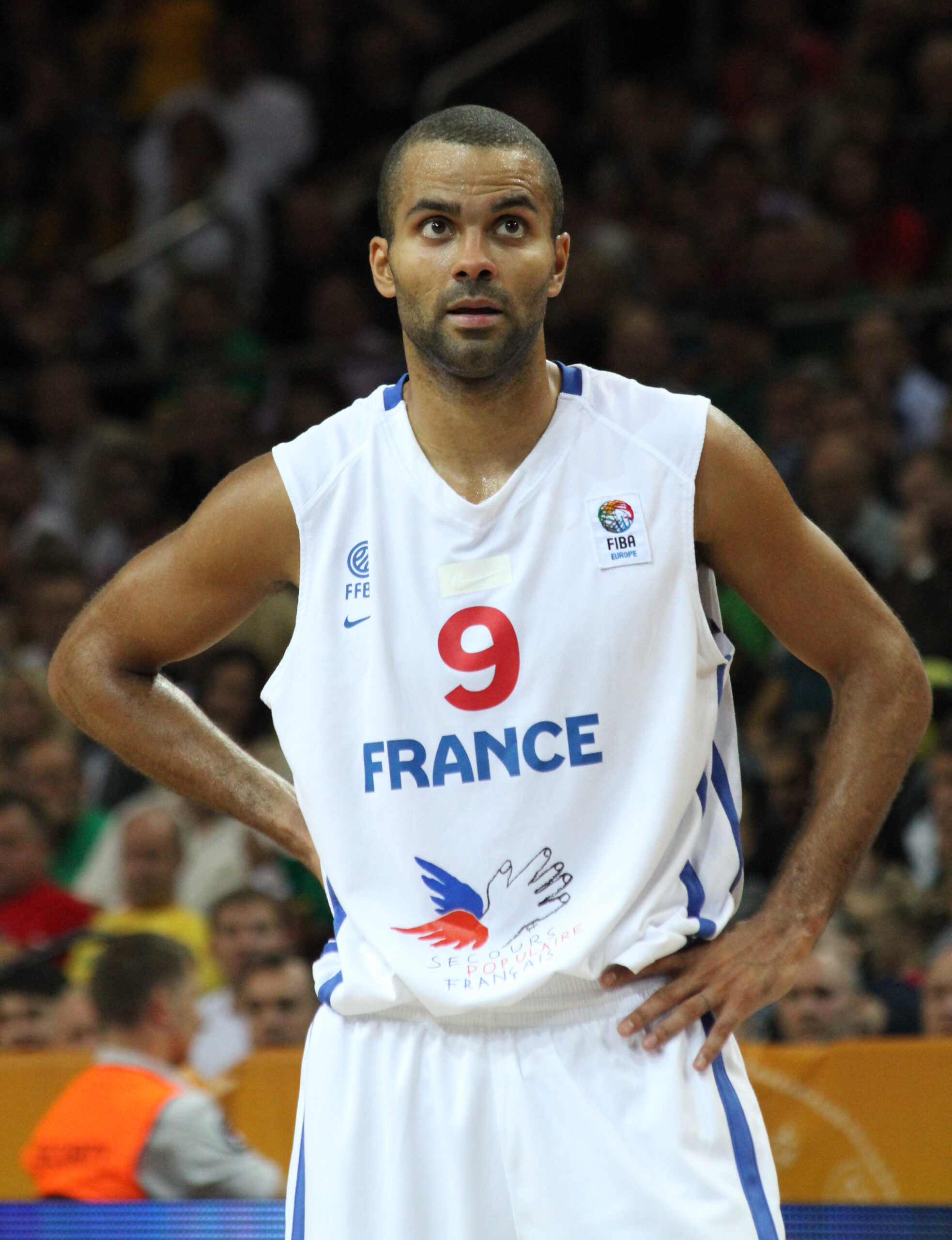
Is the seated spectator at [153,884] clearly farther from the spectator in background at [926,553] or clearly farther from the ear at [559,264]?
the ear at [559,264]

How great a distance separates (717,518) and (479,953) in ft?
2.49

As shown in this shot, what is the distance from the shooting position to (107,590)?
305 centimetres

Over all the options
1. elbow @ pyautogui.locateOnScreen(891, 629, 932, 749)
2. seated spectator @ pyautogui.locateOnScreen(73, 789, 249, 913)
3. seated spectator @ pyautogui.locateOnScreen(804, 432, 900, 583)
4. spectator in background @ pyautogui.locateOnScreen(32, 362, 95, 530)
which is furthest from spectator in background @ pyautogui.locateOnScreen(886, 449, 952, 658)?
spectator in background @ pyautogui.locateOnScreen(32, 362, 95, 530)

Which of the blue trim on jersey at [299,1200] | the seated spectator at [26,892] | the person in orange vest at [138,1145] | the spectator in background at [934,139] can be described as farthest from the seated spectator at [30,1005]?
the spectator in background at [934,139]

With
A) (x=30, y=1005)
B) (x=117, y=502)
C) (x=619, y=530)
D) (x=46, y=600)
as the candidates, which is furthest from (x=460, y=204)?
(x=117, y=502)

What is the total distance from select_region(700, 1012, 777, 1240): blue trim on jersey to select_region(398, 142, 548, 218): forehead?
132cm

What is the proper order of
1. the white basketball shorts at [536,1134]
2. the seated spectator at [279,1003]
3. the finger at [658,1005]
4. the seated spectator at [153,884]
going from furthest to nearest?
1. the seated spectator at [153,884]
2. the seated spectator at [279,1003]
3. the finger at [658,1005]
4. the white basketball shorts at [536,1134]

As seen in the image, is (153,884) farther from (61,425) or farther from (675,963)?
(675,963)

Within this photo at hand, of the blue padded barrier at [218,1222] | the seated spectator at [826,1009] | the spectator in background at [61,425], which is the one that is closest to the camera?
the blue padded barrier at [218,1222]

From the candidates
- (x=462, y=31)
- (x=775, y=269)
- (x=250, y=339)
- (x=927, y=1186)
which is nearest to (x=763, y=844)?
(x=927, y=1186)

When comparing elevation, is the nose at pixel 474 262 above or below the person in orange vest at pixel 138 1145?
above

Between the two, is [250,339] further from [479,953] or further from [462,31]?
[479,953]

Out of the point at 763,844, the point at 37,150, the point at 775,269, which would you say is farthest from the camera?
the point at 37,150

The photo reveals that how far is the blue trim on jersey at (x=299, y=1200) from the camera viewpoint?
2.75 metres
